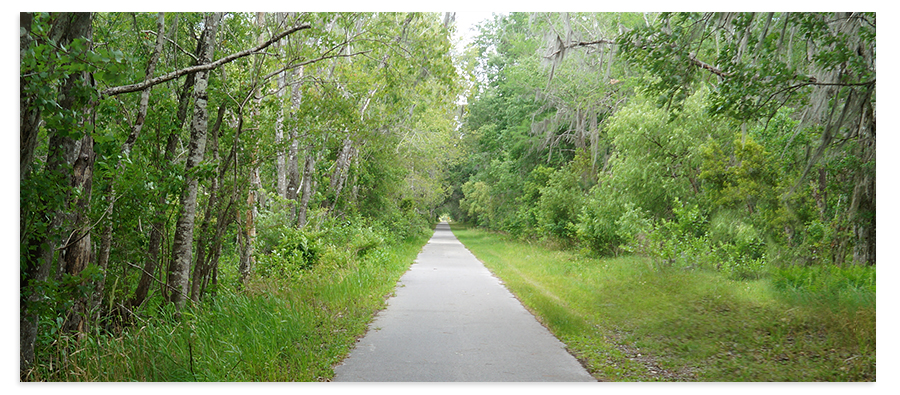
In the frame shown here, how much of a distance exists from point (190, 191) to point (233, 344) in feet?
6.96

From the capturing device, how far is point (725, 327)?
5.53m

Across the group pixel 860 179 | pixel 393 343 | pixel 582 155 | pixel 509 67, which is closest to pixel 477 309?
pixel 393 343

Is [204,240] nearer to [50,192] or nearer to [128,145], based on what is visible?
[128,145]

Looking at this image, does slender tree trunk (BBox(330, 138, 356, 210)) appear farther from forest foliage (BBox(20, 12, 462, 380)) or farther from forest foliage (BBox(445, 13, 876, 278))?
forest foliage (BBox(20, 12, 462, 380))

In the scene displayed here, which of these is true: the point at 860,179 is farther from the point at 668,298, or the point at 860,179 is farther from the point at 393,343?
the point at 393,343

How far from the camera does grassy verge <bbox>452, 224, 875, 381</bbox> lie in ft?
14.2

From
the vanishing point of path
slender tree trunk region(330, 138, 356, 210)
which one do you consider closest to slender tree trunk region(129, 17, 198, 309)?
the vanishing point of path

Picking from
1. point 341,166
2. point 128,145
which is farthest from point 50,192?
point 341,166

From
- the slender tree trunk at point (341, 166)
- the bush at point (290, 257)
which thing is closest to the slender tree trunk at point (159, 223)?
the bush at point (290, 257)

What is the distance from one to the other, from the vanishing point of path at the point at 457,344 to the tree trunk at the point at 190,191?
231cm

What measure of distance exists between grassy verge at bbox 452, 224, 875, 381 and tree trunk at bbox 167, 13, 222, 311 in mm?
4266

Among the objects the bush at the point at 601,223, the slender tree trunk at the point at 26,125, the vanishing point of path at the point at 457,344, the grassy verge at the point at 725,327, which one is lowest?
the vanishing point of path at the point at 457,344

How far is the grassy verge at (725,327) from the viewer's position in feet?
14.2

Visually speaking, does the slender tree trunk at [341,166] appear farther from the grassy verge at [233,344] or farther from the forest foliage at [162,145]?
the grassy verge at [233,344]
